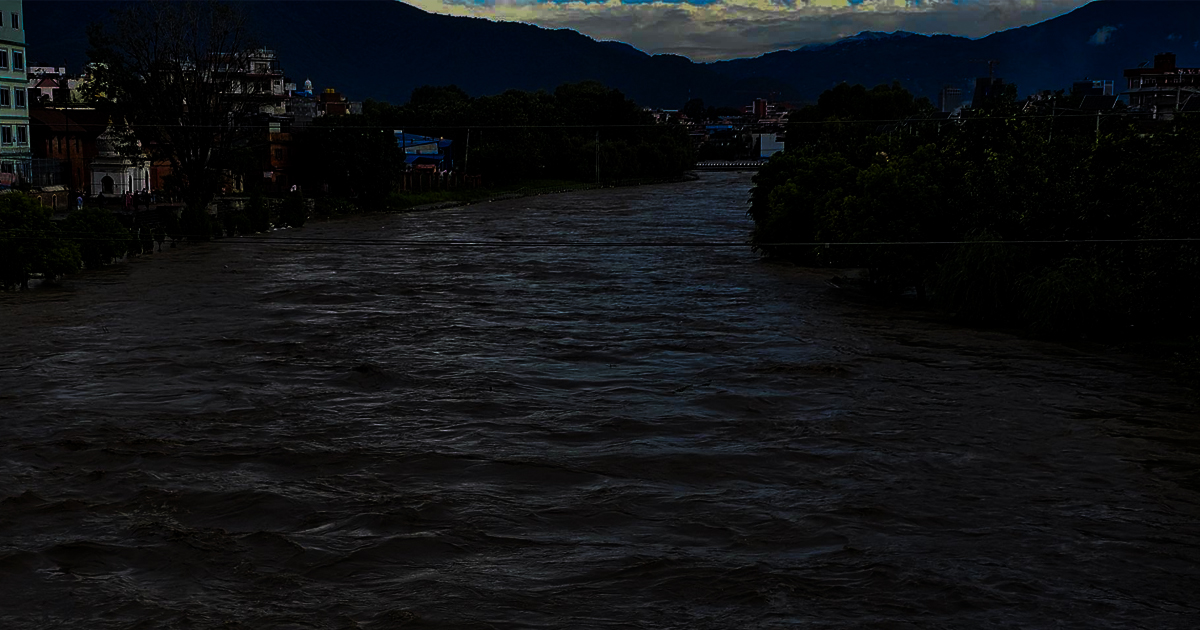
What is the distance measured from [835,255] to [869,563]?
26.0 m

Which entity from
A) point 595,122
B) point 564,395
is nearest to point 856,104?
point 595,122

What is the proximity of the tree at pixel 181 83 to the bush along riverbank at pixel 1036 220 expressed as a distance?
40234 mm

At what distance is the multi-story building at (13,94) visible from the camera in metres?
66.9

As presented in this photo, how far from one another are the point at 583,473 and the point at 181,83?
58.2 meters

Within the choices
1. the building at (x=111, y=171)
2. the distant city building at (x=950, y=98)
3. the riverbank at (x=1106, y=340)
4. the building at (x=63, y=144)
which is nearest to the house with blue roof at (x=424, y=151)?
the building at (x=63, y=144)

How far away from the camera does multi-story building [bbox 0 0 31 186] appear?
6688 centimetres

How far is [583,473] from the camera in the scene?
18922 mm

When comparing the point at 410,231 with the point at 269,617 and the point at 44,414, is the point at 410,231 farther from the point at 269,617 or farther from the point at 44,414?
the point at 269,617

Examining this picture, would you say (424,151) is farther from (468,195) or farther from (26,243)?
(26,243)

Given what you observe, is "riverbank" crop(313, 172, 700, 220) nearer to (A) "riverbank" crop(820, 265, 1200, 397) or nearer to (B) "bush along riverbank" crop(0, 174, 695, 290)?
(B) "bush along riverbank" crop(0, 174, 695, 290)

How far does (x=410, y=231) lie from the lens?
65.7 meters

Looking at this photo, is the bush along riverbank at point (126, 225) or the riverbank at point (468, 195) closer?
the bush along riverbank at point (126, 225)

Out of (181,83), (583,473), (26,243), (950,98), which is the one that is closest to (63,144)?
(181,83)

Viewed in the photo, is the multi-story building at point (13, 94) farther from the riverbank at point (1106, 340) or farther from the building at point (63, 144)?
the riverbank at point (1106, 340)
